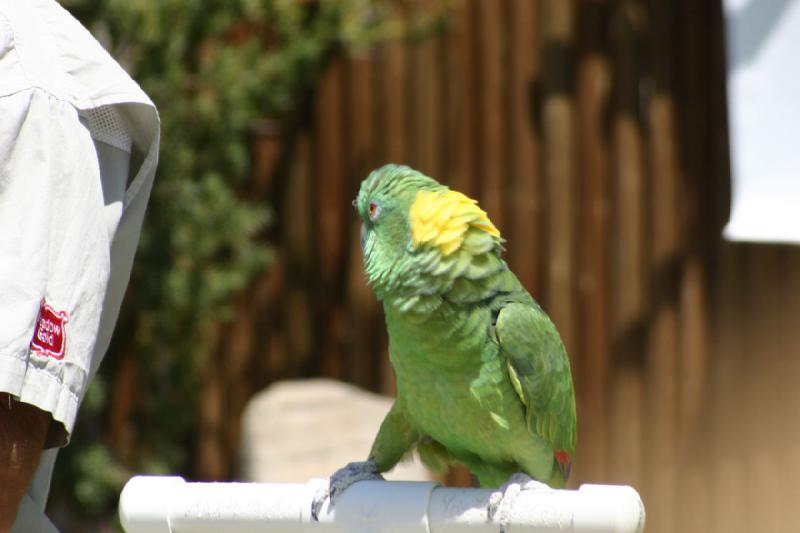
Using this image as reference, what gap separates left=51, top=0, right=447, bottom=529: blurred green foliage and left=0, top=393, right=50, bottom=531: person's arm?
2.45 metres

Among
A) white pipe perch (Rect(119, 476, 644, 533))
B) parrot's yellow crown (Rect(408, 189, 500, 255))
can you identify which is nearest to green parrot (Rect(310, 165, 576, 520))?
parrot's yellow crown (Rect(408, 189, 500, 255))

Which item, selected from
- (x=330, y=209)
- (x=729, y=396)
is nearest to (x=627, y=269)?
(x=729, y=396)

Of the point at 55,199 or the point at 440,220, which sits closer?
the point at 55,199

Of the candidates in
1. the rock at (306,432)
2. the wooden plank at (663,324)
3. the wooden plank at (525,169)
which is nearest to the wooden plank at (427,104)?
the wooden plank at (525,169)

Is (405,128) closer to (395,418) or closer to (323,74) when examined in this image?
(323,74)

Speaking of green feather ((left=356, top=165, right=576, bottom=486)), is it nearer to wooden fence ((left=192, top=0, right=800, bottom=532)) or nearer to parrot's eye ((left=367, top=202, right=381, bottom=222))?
parrot's eye ((left=367, top=202, right=381, bottom=222))

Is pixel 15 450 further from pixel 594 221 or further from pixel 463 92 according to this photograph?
pixel 463 92

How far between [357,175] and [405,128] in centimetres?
28

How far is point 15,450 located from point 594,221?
122 inches

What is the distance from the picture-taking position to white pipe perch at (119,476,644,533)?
1534mm

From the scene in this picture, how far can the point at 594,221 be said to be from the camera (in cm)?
435

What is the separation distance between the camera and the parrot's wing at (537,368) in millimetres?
1896

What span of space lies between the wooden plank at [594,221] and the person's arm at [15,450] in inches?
118

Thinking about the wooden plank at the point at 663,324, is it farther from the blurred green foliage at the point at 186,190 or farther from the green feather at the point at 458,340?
the green feather at the point at 458,340
